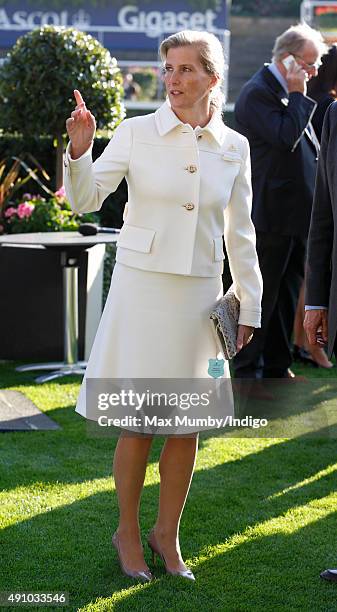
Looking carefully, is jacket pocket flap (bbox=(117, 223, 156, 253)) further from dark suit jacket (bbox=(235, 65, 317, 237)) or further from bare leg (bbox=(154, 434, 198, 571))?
dark suit jacket (bbox=(235, 65, 317, 237))

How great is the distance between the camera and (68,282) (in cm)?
661

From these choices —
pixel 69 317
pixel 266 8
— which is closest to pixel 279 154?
pixel 69 317

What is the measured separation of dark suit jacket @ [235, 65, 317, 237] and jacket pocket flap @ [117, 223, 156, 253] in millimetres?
2377

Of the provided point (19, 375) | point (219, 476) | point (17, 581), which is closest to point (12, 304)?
point (19, 375)

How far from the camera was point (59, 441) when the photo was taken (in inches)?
209

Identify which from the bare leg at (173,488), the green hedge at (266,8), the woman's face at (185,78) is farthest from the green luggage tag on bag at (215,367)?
the green hedge at (266,8)

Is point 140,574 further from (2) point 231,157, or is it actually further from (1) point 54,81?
(1) point 54,81

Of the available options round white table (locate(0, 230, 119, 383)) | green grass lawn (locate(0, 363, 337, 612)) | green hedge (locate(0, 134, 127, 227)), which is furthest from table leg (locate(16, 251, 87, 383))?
green hedge (locate(0, 134, 127, 227))

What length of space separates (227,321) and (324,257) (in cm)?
37

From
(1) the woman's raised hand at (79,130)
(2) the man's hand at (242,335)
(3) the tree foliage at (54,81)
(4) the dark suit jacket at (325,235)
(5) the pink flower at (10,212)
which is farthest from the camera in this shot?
(3) the tree foliage at (54,81)

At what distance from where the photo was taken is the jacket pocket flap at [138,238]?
340 cm

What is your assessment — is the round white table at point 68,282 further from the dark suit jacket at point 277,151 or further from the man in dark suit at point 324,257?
the man in dark suit at point 324,257

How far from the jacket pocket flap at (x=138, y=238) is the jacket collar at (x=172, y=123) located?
0.31 m

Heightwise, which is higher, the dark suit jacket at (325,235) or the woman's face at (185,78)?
the woman's face at (185,78)
